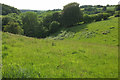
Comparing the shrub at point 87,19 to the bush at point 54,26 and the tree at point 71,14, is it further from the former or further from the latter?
the bush at point 54,26

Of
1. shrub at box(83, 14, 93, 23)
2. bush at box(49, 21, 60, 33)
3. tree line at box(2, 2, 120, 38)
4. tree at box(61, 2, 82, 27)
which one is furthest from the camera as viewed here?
shrub at box(83, 14, 93, 23)

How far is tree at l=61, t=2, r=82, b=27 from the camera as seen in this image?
71.7m

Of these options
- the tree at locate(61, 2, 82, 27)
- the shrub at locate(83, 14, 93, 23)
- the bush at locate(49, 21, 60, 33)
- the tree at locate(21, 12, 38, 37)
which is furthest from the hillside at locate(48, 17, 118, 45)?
the tree at locate(21, 12, 38, 37)

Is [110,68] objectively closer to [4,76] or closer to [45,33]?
[4,76]

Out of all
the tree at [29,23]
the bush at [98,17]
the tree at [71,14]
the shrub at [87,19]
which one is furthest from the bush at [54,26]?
the bush at [98,17]

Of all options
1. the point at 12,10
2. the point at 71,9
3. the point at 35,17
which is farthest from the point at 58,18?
the point at 12,10

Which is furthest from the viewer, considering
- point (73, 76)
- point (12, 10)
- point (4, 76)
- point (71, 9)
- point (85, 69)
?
point (12, 10)

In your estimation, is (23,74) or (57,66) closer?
(23,74)

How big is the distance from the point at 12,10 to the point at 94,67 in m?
127

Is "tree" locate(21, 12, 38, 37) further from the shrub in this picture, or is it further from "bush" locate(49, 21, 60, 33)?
the shrub

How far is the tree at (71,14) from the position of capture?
235 ft

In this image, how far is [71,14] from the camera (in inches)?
2842

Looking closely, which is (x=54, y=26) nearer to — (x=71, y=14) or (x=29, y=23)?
(x=71, y=14)

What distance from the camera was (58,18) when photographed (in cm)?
8106
